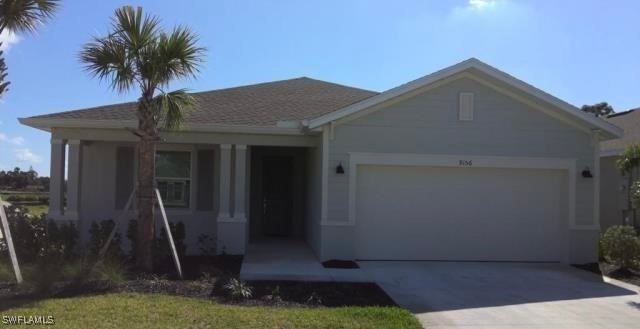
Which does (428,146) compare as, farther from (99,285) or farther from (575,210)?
(99,285)

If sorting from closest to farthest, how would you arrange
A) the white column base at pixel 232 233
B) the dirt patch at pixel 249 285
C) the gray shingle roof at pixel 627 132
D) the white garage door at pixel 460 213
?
the dirt patch at pixel 249 285 → the white garage door at pixel 460 213 → the white column base at pixel 232 233 → the gray shingle roof at pixel 627 132

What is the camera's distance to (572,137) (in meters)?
13.0

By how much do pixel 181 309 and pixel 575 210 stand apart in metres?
9.19

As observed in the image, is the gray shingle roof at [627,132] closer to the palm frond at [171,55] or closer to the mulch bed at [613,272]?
the mulch bed at [613,272]

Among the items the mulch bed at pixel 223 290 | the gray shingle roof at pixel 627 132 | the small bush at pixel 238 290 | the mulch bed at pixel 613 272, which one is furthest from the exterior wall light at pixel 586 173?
the small bush at pixel 238 290

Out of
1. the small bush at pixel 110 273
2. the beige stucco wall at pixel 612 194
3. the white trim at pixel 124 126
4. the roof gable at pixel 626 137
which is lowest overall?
the small bush at pixel 110 273

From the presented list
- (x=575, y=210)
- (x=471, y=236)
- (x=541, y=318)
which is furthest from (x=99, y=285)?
(x=575, y=210)

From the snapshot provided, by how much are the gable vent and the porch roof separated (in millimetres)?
3221

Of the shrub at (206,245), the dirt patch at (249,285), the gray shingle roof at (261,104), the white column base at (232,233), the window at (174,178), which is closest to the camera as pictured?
the dirt patch at (249,285)

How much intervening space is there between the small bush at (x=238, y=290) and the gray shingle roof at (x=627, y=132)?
478 inches

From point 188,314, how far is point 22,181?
5558cm

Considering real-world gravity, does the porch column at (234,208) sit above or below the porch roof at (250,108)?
below

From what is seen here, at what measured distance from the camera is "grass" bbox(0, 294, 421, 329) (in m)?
7.08

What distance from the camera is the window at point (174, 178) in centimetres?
1459
